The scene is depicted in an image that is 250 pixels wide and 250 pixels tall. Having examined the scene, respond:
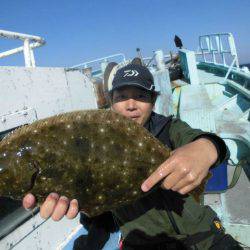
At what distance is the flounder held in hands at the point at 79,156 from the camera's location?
1.78 metres

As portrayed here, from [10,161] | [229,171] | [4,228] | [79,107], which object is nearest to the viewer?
[10,161]

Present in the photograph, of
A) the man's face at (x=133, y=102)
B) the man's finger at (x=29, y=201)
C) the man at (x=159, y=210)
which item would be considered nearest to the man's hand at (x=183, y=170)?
the man at (x=159, y=210)

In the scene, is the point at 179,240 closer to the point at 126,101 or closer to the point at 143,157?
the point at 143,157

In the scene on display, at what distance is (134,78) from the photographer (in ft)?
8.40

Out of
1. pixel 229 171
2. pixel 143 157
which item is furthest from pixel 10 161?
pixel 229 171

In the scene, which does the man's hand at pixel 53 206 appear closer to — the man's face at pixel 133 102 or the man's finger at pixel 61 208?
the man's finger at pixel 61 208

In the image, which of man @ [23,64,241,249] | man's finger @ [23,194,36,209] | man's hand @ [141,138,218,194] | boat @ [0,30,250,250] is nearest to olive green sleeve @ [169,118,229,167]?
man @ [23,64,241,249]

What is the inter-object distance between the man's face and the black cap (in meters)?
0.07

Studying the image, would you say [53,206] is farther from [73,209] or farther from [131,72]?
[131,72]

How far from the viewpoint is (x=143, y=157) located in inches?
74.4

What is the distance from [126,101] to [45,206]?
1.12 meters

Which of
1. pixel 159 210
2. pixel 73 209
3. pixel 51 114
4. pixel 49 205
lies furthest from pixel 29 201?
pixel 51 114

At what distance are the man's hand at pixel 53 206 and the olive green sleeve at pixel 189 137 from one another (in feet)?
2.95

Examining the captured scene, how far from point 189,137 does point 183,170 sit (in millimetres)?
566
